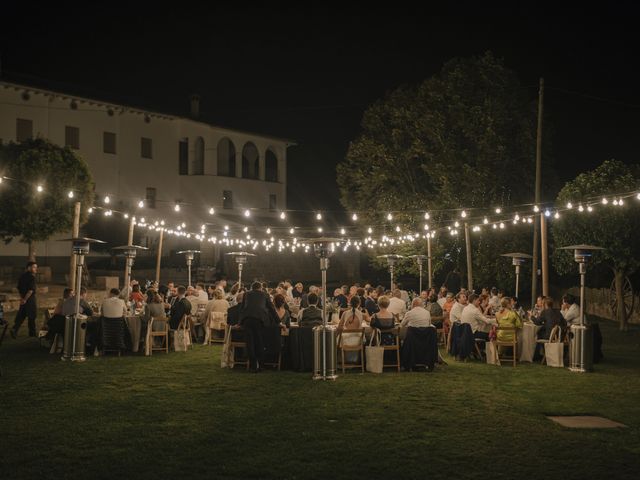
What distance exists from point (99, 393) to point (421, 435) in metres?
4.26

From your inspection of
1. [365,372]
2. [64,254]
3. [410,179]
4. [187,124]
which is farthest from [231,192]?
[365,372]

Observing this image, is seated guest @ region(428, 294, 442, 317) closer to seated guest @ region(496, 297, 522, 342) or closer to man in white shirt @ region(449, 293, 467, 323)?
man in white shirt @ region(449, 293, 467, 323)

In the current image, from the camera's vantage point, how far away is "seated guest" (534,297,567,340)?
1171 cm

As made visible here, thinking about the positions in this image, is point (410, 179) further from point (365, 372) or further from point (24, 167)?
point (365, 372)

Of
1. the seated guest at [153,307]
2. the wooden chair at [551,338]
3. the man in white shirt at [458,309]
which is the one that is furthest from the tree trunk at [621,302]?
the seated guest at [153,307]

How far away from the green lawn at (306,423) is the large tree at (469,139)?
49.3 feet

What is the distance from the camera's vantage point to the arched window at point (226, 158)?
43.8m

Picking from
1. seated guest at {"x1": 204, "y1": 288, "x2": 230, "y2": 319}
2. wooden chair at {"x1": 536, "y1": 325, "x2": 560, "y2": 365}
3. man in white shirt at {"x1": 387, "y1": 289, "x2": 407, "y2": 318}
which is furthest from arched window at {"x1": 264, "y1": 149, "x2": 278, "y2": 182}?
wooden chair at {"x1": 536, "y1": 325, "x2": 560, "y2": 365}

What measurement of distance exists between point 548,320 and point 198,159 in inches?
1308

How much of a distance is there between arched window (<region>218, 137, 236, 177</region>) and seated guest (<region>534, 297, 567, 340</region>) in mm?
33375

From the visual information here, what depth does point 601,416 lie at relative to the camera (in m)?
7.59

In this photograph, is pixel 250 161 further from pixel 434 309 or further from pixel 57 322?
pixel 57 322

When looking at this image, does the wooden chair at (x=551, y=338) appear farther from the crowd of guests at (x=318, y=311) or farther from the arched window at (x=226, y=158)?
the arched window at (x=226, y=158)

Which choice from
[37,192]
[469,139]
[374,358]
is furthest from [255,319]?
[469,139]
